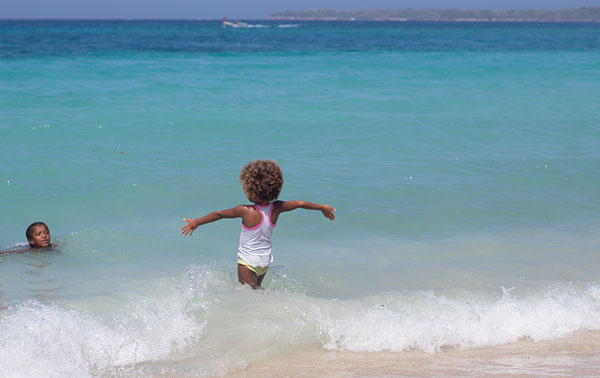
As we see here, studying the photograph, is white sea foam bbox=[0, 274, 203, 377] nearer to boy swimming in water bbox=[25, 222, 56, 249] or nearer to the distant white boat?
boy swimming in water bbox=[25, 222, 56, 249]

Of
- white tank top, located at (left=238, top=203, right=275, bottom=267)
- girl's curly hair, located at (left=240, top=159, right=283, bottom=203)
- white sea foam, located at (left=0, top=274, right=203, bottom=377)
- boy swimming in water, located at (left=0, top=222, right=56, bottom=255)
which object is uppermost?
girl's curly hair, located at (left=240, top=159, right=283, bottom=203)

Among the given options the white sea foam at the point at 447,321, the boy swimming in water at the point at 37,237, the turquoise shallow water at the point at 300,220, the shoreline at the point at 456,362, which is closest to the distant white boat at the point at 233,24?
the turquoise shallow water at the point at 300,220

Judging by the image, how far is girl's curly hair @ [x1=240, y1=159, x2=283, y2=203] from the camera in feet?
14.4

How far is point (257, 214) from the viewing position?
4.55 metres

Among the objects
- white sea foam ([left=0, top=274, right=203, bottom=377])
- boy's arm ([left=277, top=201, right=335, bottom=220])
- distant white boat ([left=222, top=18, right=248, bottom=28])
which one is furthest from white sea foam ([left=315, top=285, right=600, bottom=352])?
distant white boat ([left=222, top=18, right=248, bottom=28])

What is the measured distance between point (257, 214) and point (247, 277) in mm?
602

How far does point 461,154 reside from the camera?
1016cm

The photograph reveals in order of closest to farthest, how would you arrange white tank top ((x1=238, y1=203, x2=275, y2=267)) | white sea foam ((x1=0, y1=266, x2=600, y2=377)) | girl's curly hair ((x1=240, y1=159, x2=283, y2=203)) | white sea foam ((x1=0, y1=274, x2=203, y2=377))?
1. white sea foam ((x1=0, y1=274, x2=203, y2=377))
2. white sea foam ((x1=0, y1=266, x2=600, y2=377))
3. girl's curly hair ((x1=240, y1=159, x2=283, y2=203))
4. white tank top ((x1=238, y1=203, x2=275, y2=267))

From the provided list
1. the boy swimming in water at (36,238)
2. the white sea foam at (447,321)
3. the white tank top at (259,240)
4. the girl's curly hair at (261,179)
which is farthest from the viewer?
the boy swimming in water at (36,238)

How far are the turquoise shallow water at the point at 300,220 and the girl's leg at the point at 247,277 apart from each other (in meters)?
0.12

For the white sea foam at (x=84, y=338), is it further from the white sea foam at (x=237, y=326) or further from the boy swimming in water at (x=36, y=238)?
the boy swimming in water at (x=36, y=238)

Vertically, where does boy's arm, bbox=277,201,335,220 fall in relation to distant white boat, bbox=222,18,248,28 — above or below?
above

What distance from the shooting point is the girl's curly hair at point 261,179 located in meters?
4.39

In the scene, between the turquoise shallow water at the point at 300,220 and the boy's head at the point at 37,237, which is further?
the boy's head at the point at 37,237
